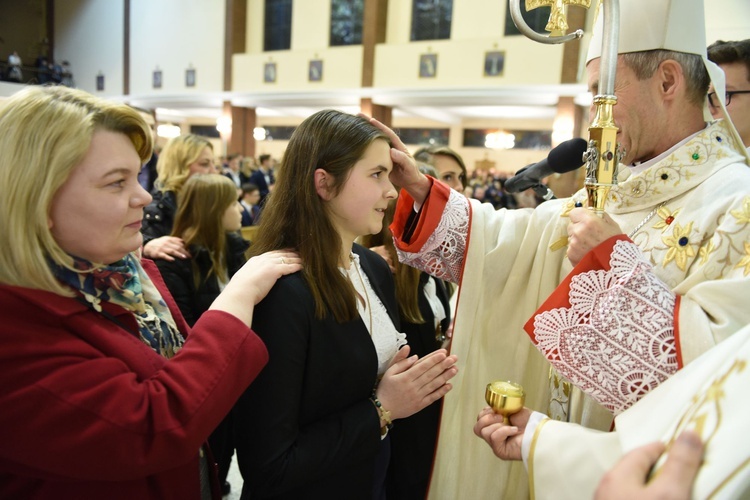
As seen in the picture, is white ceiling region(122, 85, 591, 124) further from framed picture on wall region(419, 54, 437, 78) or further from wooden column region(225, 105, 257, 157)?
framed picture on wall region(419, 54, 437, 78)

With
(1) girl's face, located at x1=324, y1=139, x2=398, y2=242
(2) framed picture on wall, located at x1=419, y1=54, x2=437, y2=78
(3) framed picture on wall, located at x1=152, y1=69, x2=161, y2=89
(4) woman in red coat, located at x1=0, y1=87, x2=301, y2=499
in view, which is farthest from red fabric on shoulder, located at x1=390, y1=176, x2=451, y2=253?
(3) framed picture on wall, located at x1=152, y1=69, x2=161, y2=89

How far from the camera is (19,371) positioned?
2.68 ft

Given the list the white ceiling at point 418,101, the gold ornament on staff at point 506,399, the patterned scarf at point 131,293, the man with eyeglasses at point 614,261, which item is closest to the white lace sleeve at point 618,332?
the man with eyeglasses at point 614,261

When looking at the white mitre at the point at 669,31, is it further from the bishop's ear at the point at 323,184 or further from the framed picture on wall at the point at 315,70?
the framed picture on wall at the point at 315,70

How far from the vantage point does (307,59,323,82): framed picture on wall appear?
12922 millimetres

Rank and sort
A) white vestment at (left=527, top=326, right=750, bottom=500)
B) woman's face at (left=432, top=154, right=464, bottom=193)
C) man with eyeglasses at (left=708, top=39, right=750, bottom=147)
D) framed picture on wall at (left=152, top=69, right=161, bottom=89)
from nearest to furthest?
white vestment at (left=527, top=326, right=750, bottom=500) → man with eyeglasses at (left=708, top=39, right=750, bottom=147) → woman's face at (left=432, top=154, right=464, bottom=193) → framed picture on wall at (left=152, top=69, right=161, bottom=89)

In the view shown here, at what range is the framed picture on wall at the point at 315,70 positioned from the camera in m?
12.9

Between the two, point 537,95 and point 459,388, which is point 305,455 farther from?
point 537,95

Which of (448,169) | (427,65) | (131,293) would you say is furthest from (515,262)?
(427,65)

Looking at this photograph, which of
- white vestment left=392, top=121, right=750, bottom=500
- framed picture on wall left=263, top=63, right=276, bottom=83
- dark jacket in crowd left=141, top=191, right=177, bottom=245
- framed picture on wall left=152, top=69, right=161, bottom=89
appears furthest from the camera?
framed picture on wall left=152, top=69, right=161, bottom=89

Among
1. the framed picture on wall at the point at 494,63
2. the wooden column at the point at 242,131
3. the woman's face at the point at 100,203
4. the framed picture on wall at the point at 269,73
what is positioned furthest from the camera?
the wooden column at the point at 242,131

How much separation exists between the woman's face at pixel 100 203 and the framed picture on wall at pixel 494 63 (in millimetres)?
11091

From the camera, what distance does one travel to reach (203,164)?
3406 millimetres

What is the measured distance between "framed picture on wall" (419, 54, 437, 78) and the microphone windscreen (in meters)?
10.8
